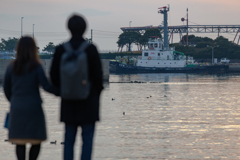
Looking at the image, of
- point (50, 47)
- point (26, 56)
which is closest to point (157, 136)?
point (26, 56)

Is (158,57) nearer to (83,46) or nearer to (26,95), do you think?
(26,95)

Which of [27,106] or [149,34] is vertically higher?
[149,34]

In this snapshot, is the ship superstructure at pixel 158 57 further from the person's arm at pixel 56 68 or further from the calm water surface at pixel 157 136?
the person's arm at pixel 56 68

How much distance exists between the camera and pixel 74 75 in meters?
4.71

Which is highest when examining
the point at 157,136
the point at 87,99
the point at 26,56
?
the point at 26,56

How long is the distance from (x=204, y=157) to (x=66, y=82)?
5.63m

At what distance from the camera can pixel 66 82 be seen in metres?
4.77

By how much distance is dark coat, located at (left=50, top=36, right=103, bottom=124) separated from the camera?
4.96 m

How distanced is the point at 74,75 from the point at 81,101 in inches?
14.2

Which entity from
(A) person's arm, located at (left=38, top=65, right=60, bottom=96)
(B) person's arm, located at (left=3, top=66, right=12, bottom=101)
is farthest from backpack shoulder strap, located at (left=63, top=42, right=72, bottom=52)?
(B) person's arm, located at (left=3, top=66, right=12, bottom=101)

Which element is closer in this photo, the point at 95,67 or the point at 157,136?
the point at 95,67

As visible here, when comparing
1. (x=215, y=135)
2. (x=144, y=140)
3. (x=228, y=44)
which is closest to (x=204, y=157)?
(x=144, y=140)

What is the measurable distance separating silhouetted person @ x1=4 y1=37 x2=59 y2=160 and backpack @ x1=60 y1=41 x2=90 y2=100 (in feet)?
1.91

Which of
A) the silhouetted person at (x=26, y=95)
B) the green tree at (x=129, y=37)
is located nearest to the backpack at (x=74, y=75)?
the silhouetted person at (x=26, y=95)
